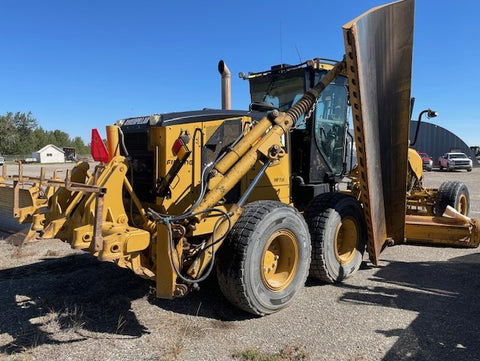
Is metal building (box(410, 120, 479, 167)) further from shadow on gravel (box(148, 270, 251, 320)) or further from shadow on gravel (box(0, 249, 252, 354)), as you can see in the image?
shadow on gravel (box(0, 249, 252, 354))

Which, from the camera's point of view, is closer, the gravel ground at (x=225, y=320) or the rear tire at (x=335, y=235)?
the gravel ground at (x=225, y=320)

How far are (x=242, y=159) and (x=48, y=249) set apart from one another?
457 cm

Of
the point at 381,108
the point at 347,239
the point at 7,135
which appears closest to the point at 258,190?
the point at 347,239

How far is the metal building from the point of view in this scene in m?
42.7

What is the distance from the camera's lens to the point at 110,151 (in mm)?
3875

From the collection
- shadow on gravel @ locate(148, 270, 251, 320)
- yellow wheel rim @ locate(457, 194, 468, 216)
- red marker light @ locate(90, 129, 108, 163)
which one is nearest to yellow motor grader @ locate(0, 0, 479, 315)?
red marker light @ locate(90, 129, 108, 163)

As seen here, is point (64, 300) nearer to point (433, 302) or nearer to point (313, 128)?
point (313, 128)

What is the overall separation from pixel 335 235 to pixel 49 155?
268 ft

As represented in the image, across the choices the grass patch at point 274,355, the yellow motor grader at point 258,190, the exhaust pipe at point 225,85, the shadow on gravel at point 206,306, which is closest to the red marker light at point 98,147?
the yellow motor grader at point 258,190

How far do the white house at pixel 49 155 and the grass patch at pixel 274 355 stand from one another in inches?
3090

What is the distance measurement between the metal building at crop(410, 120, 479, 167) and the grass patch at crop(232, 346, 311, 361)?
43747mm

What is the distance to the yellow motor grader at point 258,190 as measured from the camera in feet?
11.8

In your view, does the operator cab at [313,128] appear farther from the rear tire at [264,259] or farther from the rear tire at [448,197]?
the rear tire at [448,197]

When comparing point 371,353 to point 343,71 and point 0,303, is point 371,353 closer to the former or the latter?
point 343,71
